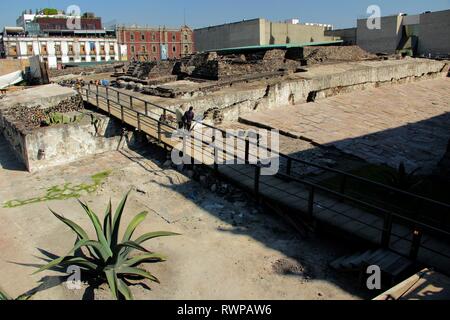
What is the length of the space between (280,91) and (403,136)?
17.3ft

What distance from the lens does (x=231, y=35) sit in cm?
4738

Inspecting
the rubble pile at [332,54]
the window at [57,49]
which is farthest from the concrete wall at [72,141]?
the window at [57,49]

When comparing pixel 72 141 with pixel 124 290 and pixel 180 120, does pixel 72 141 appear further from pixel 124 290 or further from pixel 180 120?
pixel 124 290

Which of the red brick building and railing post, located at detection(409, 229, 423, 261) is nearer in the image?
railing post, located at detection(409, 229, 423, 261)

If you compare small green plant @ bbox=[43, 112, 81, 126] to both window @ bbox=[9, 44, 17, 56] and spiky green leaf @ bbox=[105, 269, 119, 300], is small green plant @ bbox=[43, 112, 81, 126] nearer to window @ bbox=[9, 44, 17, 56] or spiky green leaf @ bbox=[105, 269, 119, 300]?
spiky green leaf @ bbox=[105, 269, 119, 300]

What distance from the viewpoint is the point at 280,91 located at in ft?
53.8

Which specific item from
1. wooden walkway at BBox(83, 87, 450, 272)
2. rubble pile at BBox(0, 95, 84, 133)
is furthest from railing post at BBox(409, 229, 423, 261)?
rubble pile at BBox(0, 95, 84, 133)

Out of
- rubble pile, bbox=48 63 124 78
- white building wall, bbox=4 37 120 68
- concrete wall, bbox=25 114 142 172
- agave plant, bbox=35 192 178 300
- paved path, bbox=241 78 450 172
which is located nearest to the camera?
agave plant, bbox=35 192 178 300

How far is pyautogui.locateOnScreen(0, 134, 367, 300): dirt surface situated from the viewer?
215 inches

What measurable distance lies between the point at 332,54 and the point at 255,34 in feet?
75.2

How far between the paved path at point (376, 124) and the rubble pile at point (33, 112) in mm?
6285

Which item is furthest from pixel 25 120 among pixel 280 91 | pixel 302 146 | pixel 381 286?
pixel 381 286

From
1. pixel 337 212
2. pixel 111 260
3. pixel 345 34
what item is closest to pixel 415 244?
pixel 337 212
